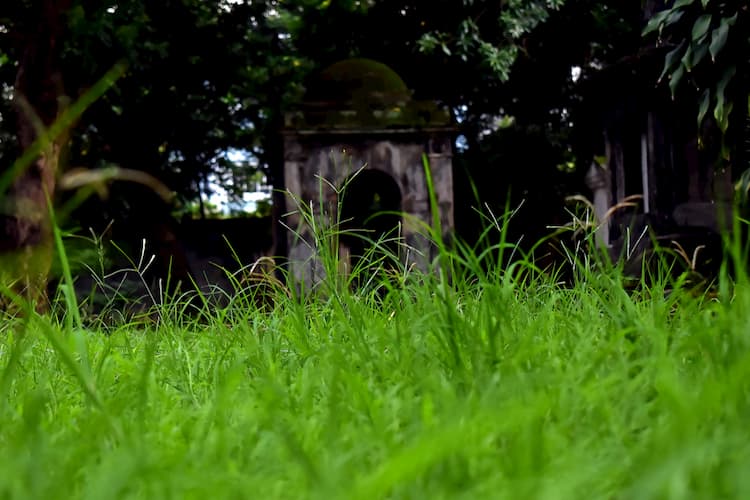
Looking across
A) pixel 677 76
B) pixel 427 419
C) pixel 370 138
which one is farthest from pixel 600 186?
pixel 427 419

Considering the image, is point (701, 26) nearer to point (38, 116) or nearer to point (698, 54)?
point (698, 54)

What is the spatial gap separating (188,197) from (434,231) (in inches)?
578

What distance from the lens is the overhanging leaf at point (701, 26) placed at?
20.4ft

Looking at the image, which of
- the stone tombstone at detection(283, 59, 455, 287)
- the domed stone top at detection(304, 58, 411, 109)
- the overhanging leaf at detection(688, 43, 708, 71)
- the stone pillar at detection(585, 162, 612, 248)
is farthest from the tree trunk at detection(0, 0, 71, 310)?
the stone pillar at detection(585, 162, 612, 248)

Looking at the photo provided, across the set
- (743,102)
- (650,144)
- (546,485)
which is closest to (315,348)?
(546,485)

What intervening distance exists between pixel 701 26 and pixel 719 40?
0.21 metres

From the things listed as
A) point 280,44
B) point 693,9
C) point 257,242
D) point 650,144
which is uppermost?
point 280,44

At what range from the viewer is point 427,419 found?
1749mm

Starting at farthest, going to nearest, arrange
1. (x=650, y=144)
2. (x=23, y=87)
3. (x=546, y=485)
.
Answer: (x=650, y=144)
(x=23, y=87)
(x=546, y=485)

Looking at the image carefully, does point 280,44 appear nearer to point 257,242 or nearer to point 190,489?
point 257,242

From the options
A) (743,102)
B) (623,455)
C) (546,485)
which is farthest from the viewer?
(743,102)

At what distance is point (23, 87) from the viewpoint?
9602 mm

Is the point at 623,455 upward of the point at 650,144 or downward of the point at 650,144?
downward

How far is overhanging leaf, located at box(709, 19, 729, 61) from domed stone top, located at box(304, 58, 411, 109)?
5.33 metres
